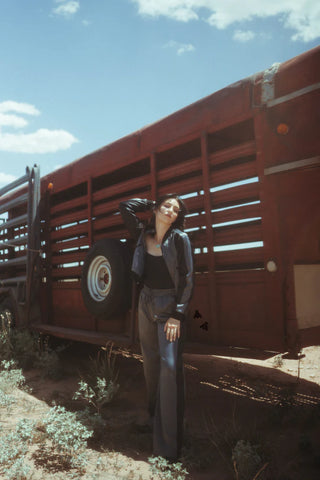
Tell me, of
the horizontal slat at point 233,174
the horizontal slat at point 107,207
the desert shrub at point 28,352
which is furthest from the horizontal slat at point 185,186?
the desert shrub at point 28,352

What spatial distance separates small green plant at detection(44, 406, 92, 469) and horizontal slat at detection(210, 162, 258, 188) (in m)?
2.33

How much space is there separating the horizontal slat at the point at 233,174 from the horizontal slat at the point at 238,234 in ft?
1.33

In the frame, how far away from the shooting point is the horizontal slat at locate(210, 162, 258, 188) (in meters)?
3.14

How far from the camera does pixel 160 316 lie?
3.01 m

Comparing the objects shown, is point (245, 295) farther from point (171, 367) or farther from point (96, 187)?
point (96, 187)

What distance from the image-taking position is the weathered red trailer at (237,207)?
2.96 m

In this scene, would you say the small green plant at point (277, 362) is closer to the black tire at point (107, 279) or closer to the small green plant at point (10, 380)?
the black tire at point (107, 279)

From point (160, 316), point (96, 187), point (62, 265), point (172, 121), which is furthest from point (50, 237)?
point (160, 316)

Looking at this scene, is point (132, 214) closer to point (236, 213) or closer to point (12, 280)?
point (236, 213)

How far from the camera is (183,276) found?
2.93 metres

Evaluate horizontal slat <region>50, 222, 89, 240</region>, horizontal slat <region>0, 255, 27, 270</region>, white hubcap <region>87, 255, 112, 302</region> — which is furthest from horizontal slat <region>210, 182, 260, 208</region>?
horizontal slat <region>0, 255, 27, 270</region>

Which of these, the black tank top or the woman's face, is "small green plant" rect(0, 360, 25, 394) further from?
the woman's face

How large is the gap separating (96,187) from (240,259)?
240 centimetres

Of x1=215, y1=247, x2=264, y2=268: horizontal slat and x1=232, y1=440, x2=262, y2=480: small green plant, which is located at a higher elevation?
x1=215, y1=247, x2=264, y2=268: horizontal slat
